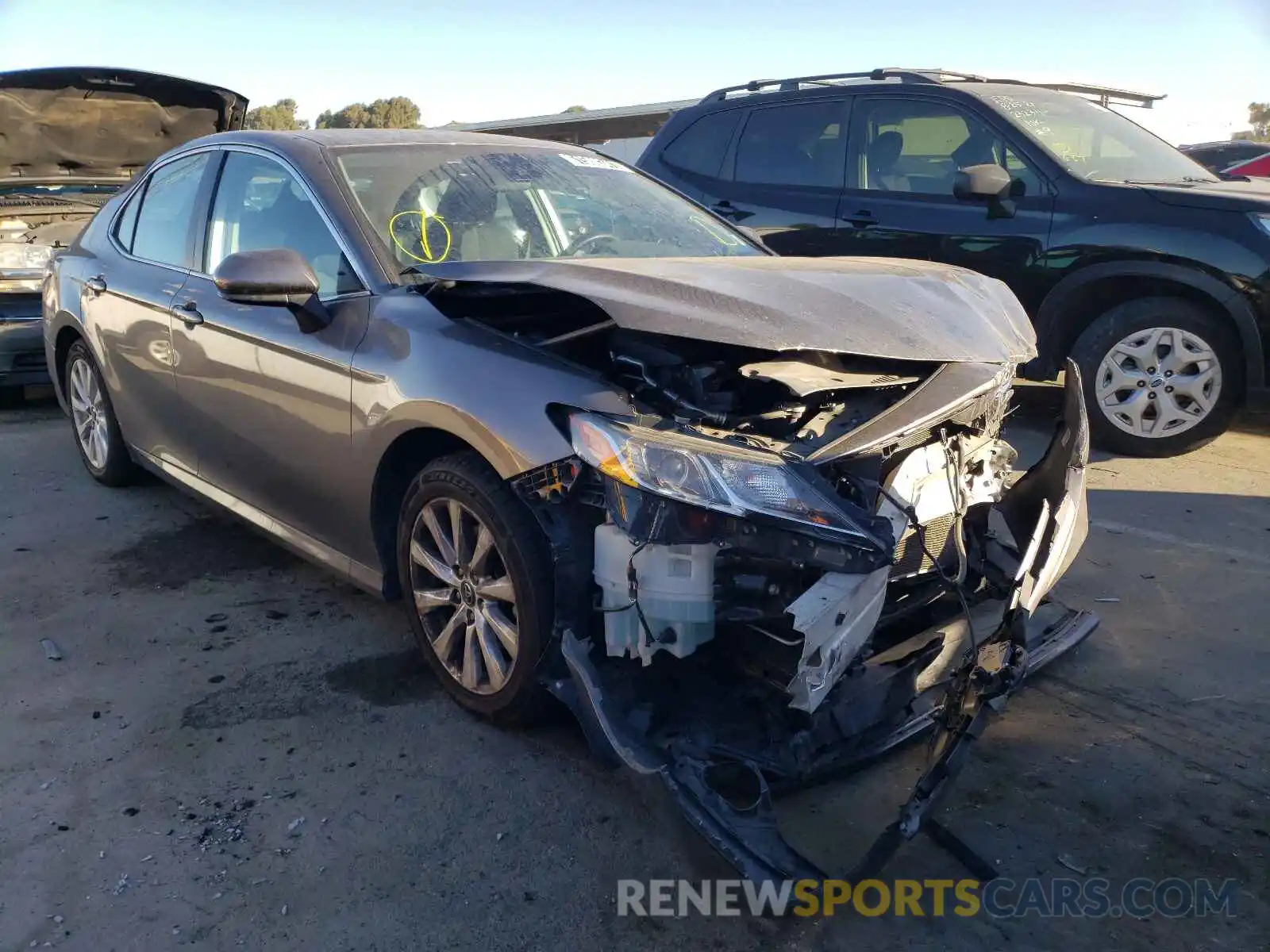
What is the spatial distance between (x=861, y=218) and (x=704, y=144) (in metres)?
1.45

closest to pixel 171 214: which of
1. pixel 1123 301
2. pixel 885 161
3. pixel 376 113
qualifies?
pixel 885 161

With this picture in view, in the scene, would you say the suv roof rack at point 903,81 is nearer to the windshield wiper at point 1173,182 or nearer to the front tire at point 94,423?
the windshield wiper at point 1173,182

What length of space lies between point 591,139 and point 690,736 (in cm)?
2766

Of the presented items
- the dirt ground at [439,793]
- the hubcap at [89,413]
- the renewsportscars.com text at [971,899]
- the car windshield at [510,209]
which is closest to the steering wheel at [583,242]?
the car windshield at [510,209]

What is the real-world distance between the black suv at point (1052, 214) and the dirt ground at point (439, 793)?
1.80 m

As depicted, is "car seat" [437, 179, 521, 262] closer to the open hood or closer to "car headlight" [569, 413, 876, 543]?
"car headlight" [569, 413, 876, 543]

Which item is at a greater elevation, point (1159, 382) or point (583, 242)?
point (583, 242)

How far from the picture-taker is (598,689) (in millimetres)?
2514

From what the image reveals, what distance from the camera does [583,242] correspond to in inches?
149

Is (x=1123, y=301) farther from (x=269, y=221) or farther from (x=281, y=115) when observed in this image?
(x=281, y=115)

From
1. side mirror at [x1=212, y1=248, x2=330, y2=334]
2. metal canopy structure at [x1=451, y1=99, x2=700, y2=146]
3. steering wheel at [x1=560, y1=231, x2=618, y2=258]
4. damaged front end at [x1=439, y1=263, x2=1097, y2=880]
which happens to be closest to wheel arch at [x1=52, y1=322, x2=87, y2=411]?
side mirror at [x1=212, y1=248, x2=330, y2=334]

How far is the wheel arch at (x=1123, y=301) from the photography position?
17.5 ft

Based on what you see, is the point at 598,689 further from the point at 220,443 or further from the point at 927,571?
the point at 220,443

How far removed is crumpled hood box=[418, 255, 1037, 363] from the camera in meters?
2.63
